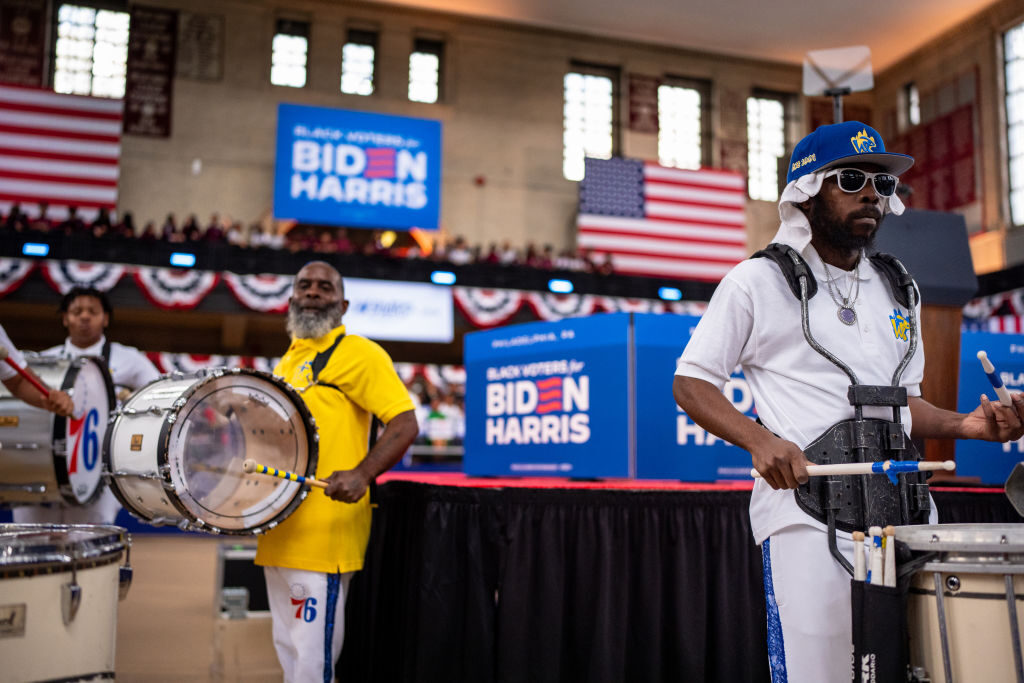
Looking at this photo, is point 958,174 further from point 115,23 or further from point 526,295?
point 115,23

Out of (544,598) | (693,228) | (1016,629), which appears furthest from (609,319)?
(693,228)

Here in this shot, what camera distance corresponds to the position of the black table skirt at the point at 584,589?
11.0 feet

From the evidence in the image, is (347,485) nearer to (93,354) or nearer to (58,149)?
(93,354)

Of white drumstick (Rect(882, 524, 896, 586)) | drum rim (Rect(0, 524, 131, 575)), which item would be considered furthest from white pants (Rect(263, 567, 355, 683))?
white drumstick (Rect(882, 524, 896, 586))

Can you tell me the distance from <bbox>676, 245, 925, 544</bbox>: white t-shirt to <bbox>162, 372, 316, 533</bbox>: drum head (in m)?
1.67

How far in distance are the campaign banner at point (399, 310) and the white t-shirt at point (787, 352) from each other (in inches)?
542

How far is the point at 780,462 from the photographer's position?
5.87 ft

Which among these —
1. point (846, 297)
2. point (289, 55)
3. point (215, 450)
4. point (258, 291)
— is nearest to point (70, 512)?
point (215, 450)

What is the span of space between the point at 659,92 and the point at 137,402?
809 inches

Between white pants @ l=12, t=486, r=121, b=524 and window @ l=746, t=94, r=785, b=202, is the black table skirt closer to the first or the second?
white pants @ l=12, t=486, r=121, b=524

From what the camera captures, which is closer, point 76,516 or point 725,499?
point 725,499

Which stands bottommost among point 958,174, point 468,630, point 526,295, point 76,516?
point 468,630

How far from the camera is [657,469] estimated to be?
12.8 ft

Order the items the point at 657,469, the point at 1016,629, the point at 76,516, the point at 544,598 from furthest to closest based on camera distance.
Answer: the point at 76,516 < the point at 657,469 < the point at 544,598 < the point at 1016,629
